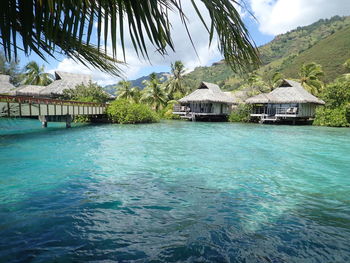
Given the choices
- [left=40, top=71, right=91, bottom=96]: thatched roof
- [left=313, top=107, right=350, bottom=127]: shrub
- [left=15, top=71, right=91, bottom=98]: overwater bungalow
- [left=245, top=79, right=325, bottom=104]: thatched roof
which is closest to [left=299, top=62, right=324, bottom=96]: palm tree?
[left=245, top=79, right=325, bottom=104]: thatched roof

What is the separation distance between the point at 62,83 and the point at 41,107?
685 inches

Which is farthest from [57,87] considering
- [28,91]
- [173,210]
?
[173,210]

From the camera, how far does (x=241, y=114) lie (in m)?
32.6

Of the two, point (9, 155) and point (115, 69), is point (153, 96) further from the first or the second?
point (115, 69)

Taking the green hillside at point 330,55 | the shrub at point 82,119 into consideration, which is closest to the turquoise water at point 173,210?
the shrub at point 82,119

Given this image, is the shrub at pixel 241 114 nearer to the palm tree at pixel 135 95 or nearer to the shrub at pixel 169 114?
the shrub at pixel 169 114

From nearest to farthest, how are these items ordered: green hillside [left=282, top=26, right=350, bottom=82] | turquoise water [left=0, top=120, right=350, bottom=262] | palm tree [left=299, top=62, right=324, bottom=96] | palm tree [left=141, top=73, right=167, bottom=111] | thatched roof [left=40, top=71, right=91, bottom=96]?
turquoise water [left=0, top=120, right=350, bottom=262] → thatched roof [left=40, top=71, right=91, bottom=96] → palm tree [left=299, top=62, right=324, bottom=96] → palm tree [left=141, top=73, right=167, bottom=111] → green hillside [left=282, top=26, right=350, bottom=82]

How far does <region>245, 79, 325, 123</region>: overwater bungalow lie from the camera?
27.8 metres

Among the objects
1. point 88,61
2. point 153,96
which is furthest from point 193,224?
point 153,96

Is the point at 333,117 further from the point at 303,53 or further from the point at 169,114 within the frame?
the point at 303,53

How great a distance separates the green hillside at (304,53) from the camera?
60.1 m

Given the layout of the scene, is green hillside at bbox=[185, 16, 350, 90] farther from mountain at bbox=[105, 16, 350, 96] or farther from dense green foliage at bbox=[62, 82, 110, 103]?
dense green foliage at bbox=[62, 82, 110, 103]

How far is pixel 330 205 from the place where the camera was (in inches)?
201

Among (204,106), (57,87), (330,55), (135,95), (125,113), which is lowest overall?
(125,113)
